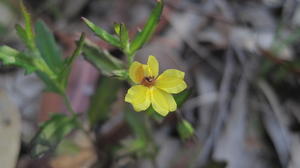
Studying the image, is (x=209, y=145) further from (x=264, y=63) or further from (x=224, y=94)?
(x=264, y=63)

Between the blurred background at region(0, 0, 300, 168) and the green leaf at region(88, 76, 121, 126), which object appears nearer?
the green leaf at region(88, 76, 121, 126)

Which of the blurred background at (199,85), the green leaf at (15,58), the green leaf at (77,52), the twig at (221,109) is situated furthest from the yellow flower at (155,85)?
the twig at (221,109)

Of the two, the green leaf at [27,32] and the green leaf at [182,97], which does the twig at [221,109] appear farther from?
the green leaf at [27,32]

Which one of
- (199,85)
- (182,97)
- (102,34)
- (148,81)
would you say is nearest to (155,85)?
(148,81)

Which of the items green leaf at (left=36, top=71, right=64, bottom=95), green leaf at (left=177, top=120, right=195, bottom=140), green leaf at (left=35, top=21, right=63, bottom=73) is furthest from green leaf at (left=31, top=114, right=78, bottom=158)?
green leaf at (left=177, top=120, right=195, bottom=140)

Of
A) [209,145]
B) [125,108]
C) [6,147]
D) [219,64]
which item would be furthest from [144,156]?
[219,64]

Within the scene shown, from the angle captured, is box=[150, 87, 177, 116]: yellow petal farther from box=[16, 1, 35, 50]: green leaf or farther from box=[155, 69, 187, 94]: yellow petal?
box=[16, 1, 35, 50]: green leaf
